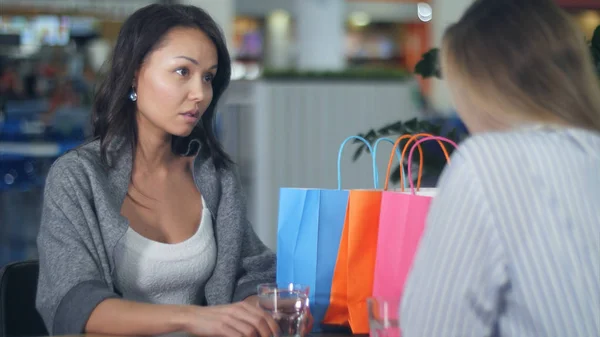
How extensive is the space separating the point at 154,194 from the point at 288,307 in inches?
23.5

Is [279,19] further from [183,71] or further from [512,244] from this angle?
[512,244]

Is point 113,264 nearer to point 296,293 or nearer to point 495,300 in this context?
point 296,293

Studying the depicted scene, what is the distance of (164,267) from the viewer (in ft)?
5.89

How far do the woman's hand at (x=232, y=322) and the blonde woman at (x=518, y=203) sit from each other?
15.3 inches

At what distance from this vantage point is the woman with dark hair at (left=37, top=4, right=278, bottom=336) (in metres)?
1.65

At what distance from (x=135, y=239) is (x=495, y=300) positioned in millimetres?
957

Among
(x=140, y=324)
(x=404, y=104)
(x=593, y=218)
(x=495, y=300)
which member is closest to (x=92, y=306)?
(x=140, y=324)

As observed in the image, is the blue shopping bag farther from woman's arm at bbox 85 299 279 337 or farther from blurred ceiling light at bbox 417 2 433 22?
blurred ceiling light at bbox 417 2 433 22

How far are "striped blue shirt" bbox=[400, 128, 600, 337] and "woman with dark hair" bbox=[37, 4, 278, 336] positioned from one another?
0.71 metres

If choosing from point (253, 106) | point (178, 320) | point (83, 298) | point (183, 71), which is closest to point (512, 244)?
point (178, 320)

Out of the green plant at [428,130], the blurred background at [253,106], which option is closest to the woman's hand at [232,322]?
the blurred background at [253,106]

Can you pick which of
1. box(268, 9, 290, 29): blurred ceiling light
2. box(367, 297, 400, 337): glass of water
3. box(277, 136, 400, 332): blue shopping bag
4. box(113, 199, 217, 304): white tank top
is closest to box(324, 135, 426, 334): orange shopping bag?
box(277, 136, 400, 332): blue shopping bag

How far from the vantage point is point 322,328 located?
164 centimetres

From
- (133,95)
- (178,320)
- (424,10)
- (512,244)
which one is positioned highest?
(424,10)
